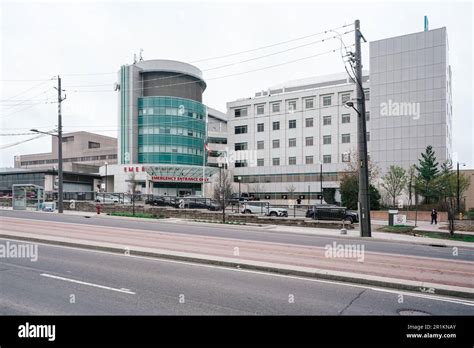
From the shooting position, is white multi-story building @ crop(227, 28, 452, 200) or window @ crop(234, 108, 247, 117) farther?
window @ crop(234, 108, 247, 117)

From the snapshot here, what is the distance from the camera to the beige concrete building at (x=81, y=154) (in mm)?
101238

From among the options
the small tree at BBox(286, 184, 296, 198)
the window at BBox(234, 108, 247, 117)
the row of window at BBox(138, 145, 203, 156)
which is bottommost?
the small tree at BBox(286, 184, 296, 198)

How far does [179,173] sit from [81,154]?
156 feet

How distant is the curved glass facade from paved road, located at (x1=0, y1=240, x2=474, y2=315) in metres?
69.3

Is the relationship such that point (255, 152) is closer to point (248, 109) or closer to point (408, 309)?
point (248, 109)

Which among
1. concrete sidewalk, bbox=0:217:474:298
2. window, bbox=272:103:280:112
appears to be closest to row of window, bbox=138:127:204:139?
window, bbox=272:103:280:112

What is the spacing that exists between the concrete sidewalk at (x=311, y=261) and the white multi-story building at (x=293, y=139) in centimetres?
5502

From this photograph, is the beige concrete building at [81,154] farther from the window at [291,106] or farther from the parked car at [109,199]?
the window at [291,106]

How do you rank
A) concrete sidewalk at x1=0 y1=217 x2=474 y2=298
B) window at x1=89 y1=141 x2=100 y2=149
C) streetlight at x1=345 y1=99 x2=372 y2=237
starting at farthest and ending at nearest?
window at x1=89 y1=141 x2=100 y2=149
streetlight at x1=345 y1=99 x2=372 y2=237
concrete sidewalk at x1=0 y1=217 x2=474 y2=298

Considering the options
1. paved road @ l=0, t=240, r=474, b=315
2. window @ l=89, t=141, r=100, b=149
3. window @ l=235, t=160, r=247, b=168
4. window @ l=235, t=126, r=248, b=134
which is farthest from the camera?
window @ l=89, t=141, r=100, b=149

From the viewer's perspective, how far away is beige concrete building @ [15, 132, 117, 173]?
101 meters

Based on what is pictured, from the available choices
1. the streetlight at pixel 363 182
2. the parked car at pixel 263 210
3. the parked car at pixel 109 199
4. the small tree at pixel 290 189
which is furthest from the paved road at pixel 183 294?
the small tree at pixel 290 189

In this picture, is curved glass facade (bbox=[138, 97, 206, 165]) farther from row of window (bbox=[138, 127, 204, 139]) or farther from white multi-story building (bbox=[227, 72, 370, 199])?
white multi-story building (bbox=[227, 72, 370, 199])
